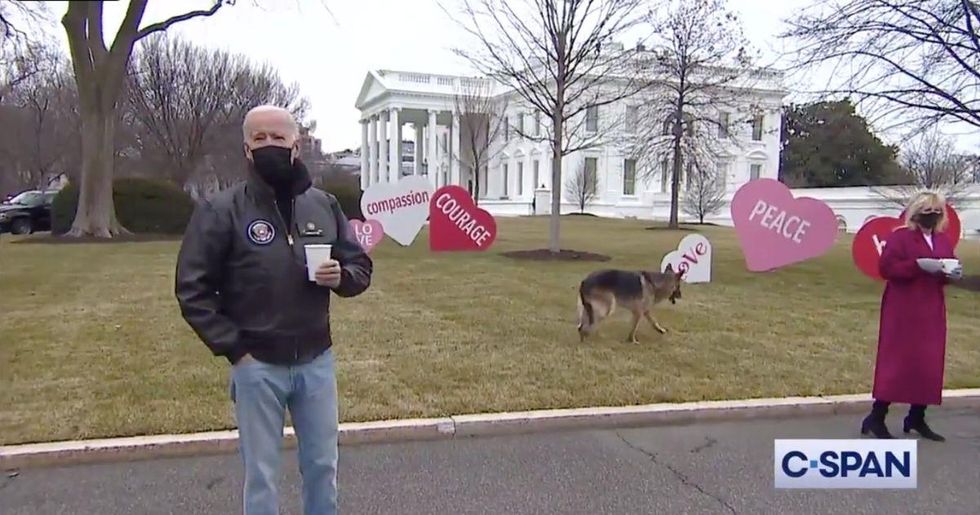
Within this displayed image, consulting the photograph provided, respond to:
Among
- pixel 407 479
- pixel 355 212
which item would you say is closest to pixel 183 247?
pixel 407 479

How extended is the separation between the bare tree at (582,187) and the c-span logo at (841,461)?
46.4 meters

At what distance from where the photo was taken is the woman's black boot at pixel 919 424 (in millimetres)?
4852

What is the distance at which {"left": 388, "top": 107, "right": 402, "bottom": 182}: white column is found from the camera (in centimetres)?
6075

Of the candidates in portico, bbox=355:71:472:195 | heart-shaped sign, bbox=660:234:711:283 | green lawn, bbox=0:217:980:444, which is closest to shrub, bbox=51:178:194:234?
green lawn, bbox=0:217:980:444

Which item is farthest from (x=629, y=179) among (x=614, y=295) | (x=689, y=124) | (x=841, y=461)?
(x=841, y=461)

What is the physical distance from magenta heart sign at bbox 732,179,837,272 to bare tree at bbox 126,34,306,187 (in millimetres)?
29136

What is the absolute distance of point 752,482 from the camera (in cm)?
411

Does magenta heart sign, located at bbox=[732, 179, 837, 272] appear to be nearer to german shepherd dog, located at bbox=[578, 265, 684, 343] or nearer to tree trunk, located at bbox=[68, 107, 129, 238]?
german shepherd dog, located at bbox=[578, 265, 684, 343]

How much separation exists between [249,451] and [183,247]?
828mm

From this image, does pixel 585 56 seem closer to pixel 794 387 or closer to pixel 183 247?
pixel 794 387

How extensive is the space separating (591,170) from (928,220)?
47.8 meters

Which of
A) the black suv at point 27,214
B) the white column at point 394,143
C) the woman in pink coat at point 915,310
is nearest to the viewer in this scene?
the woman in pink coat at point 915,310

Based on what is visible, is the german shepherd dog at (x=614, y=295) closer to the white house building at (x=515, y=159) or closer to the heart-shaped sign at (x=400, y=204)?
the heart-shaped sign at (x=400, y=204)

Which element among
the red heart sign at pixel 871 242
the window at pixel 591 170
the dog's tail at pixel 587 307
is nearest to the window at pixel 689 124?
the window at pixel 591 170
